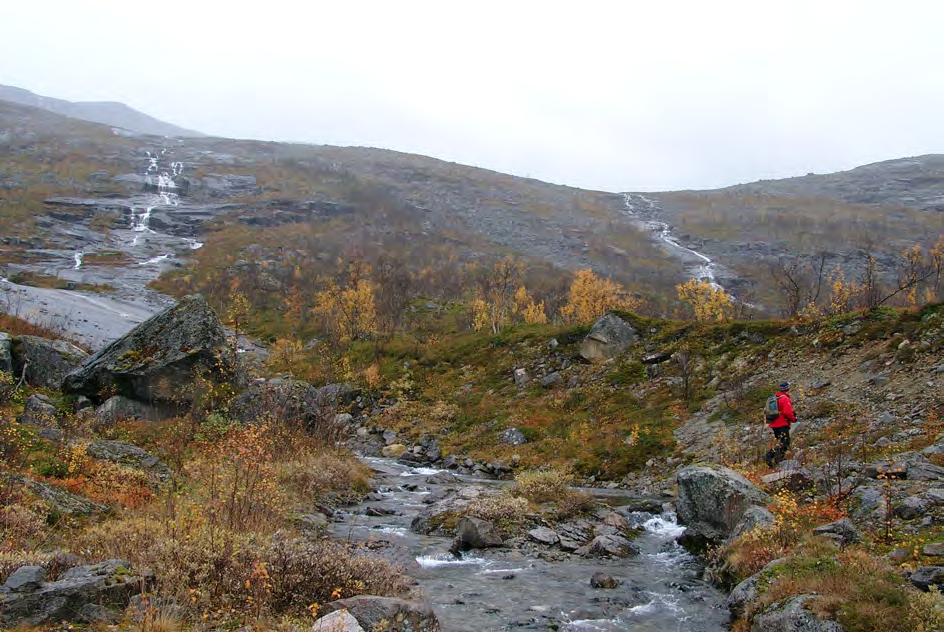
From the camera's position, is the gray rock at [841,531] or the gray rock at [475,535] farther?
the gray rock at [475,535]

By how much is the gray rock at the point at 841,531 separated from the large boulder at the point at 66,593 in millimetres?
10006

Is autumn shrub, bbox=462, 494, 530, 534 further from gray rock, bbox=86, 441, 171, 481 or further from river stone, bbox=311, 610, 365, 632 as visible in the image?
river stone, bbox=311, 610, 365, 632

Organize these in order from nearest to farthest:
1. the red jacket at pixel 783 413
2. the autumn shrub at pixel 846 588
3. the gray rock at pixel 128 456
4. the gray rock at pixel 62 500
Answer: the autumn shrub at pixel 846 588 < the gray rock at pixel 62 500 < the gray rock at pixel 128 456 < the red jacket at pixel 783 413

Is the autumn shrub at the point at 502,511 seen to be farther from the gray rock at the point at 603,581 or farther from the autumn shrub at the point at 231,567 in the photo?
the autumn shrub at the point at 231,567

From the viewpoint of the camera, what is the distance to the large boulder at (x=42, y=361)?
70.0 feet

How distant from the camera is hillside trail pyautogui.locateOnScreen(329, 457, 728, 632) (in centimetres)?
880

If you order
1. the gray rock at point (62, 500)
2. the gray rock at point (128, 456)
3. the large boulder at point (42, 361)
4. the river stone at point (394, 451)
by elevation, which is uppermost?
the gray rock at point (62, 500)

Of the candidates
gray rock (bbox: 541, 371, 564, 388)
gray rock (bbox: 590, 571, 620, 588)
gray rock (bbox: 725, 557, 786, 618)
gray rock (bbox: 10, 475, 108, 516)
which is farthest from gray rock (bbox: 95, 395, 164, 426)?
gray rock (bbox: 541, 371, 564, 388)

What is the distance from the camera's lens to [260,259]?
102 meters

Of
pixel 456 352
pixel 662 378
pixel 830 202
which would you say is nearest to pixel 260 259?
pixel 456 352

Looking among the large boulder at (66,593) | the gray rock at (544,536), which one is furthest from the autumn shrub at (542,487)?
the large boulder at (66,593)

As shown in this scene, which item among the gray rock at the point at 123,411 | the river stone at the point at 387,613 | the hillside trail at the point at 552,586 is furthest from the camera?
the gray rock at the point at 123,411

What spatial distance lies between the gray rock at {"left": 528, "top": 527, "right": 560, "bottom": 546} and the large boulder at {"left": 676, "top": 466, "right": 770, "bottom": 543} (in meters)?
3.19

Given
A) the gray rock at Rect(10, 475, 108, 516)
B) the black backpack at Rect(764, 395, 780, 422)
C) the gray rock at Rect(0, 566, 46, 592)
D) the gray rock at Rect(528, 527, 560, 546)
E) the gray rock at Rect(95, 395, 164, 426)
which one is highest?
the black backpack at Rect(764, 395, 780, 422)
